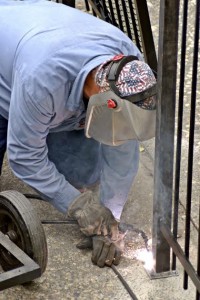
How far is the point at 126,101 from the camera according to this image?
3.52 metres

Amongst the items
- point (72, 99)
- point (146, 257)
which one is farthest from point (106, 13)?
point (146, 257)

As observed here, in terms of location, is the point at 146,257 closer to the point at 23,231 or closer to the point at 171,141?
the point at 23,231

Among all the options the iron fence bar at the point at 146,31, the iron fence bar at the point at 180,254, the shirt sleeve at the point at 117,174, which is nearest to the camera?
the iron fence bar at the point at 180,254

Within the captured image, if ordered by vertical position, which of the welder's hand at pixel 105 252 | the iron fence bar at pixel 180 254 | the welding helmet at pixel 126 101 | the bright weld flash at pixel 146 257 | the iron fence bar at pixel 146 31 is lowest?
the bright weld flash at pixel 146 257

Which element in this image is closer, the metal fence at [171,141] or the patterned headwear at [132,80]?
the metal fence at [171,141]

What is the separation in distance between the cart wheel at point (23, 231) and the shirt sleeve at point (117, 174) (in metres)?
0.63

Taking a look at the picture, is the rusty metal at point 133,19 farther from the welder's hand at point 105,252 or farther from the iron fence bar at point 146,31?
the welder's hand at point 105,252

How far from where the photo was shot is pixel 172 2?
3199 millimetres

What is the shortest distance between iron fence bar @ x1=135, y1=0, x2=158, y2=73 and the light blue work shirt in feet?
2.33

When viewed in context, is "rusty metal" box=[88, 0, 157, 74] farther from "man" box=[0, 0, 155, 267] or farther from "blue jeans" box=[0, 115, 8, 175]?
"blue jeans" box=[0, 115, 8, 175]

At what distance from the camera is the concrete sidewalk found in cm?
396

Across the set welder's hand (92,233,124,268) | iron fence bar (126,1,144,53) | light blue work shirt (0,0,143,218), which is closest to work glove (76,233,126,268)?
welder's hand (92,233,124,268)

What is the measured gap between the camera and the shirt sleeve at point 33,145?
379 cm

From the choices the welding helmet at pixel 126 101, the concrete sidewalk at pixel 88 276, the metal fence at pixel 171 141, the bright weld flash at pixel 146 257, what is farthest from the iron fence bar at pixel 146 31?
the bright weld flash at pixel 146 257
